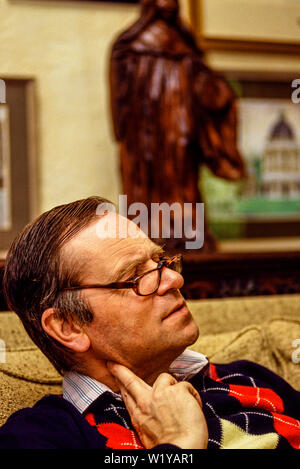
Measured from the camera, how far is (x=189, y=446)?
34.9 inches

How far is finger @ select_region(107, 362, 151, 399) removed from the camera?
3.34 ft

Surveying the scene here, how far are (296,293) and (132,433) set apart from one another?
1.14m

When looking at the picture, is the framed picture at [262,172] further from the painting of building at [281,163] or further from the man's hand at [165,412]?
the man's hand at [165,412]

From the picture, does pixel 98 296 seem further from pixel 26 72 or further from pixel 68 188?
pixel 26 72

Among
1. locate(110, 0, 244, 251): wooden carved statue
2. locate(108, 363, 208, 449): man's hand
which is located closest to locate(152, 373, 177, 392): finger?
locate(108, 363, 208, 449): man's hand

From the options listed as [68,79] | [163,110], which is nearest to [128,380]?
[163,110]

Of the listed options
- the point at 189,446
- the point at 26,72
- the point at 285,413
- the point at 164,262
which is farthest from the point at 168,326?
the point at 26,72

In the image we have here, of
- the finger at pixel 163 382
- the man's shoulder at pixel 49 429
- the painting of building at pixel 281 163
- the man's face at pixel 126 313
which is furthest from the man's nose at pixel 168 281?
the painting of building at pixel 281 163

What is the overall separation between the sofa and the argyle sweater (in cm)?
18

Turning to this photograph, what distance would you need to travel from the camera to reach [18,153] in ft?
7.19

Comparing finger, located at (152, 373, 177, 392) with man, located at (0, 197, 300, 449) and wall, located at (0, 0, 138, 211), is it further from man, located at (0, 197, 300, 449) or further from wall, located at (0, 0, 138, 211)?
wall, located at (0, 0, 138, 211)

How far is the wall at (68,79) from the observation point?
2.21 metres

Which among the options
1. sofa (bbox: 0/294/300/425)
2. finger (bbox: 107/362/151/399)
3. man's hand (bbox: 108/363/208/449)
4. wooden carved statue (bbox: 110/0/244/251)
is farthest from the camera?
wooden carved statue (bbox: 110/0/244/251)

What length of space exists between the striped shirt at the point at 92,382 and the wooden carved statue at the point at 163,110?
2.76 feet
